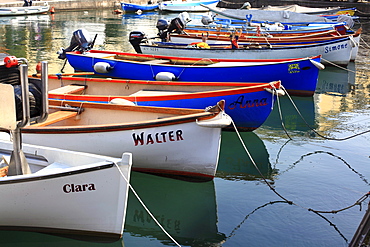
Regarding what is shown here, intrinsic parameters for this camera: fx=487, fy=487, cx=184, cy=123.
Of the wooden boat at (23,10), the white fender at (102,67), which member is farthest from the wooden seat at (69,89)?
the wooden boat at (23,10)

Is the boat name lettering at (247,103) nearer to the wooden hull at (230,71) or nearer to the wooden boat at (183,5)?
the wooden hull at (230,71)

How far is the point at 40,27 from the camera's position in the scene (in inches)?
995

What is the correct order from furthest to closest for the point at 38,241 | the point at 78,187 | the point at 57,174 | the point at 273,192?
the point at 273,192 → the point at 38,241 → the point at 78,187 → the point at 57,174

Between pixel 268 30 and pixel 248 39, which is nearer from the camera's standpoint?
pixel 248 39

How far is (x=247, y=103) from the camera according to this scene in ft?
28.0

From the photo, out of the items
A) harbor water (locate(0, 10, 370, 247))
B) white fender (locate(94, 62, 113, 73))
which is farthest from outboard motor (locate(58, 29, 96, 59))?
harbor water (locate(0, 10, 370, 247))

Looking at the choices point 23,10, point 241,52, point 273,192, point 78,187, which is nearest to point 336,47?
point 241,52

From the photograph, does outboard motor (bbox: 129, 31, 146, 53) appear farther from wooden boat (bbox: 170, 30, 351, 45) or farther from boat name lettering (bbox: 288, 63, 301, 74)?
boat name lettering (bbox: 288, 63, 301, 74)

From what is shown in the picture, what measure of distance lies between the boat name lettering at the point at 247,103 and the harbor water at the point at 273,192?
2.41ft

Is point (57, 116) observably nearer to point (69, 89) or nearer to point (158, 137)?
point (158, 137)

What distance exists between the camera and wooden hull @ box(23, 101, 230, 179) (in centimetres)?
645

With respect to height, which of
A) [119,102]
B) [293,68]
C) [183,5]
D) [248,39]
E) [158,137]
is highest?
[183,5]

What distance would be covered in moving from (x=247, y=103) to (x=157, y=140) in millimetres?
2535

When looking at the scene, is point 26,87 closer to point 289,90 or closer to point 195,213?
point 195,213
